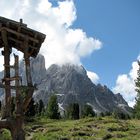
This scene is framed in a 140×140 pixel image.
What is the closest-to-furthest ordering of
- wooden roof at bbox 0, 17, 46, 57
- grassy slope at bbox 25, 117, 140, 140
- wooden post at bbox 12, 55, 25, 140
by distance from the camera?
1. wooden post at bbox 12, 55, 25, 140
2. wooden roof at bbox 0, 17, 46, 57
3. grassy slope at bbox 25, 117, 140, 140

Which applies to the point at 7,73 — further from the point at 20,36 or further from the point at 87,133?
the point at 87,133

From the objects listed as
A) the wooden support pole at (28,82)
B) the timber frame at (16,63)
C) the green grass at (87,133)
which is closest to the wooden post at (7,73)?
the timber frame at (16,63)

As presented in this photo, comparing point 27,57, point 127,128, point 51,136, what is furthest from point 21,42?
point 127,128

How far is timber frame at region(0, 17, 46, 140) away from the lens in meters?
22.2

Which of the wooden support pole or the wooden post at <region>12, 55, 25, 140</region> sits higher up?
the wooden support pole

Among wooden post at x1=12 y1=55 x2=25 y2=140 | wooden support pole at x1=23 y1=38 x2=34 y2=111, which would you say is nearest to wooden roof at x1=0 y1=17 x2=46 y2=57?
wooden support pole at x1=23 y1=38 x2=34 y2=111

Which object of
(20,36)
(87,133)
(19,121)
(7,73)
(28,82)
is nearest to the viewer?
(19,121)

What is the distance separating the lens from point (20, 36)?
23531 mm

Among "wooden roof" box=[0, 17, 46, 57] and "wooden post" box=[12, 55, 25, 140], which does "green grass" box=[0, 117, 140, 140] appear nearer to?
"wooden roof" box=[0, 17, 46, 57]

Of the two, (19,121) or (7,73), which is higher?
(7,73)

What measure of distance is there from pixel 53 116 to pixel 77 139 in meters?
60.6

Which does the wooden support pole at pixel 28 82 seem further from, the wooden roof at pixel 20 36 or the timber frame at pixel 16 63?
the wooden roof at pixel 20 36

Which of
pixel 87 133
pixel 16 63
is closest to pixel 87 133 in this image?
pixel 87 133

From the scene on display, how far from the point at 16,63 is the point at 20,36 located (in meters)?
1.50
